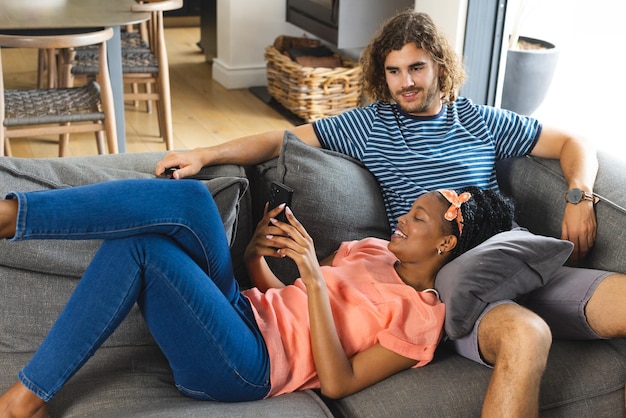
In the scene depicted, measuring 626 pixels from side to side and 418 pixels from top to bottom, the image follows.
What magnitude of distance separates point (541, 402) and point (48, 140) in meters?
3.13

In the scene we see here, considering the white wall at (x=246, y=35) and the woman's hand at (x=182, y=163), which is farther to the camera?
Answer: the white wall at (x=246, y=35)

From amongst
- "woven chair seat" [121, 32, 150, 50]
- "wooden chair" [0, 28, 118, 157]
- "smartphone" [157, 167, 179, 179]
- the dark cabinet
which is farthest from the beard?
the dark cabinet

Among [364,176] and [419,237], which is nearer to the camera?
[419,237]

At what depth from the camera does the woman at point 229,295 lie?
1.49 meters

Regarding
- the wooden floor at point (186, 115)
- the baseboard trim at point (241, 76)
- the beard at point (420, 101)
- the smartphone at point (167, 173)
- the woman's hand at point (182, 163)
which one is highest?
the beard at point (420, 101)

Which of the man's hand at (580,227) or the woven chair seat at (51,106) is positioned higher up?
the man's hand at (580,227)

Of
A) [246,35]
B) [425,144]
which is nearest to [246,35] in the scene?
[246,35]


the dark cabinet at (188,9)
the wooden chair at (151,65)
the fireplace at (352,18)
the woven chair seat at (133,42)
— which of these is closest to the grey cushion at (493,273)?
the wooden chair at (151,65)

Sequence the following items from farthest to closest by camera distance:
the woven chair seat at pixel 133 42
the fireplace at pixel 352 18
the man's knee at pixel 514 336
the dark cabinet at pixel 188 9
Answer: the dark cabinet at pixel 188 9 < the fireplace at pixel 352 18 < the woven chair seat at pixel 133 42 < the man's knee at pixel 514 336

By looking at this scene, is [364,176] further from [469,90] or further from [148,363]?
[469,90]

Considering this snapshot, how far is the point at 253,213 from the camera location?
6.79ft

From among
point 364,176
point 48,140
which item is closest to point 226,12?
point 48,140

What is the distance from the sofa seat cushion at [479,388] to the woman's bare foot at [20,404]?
1.95 feet

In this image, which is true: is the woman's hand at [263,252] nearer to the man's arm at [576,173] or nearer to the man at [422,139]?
the man at [422,139]
